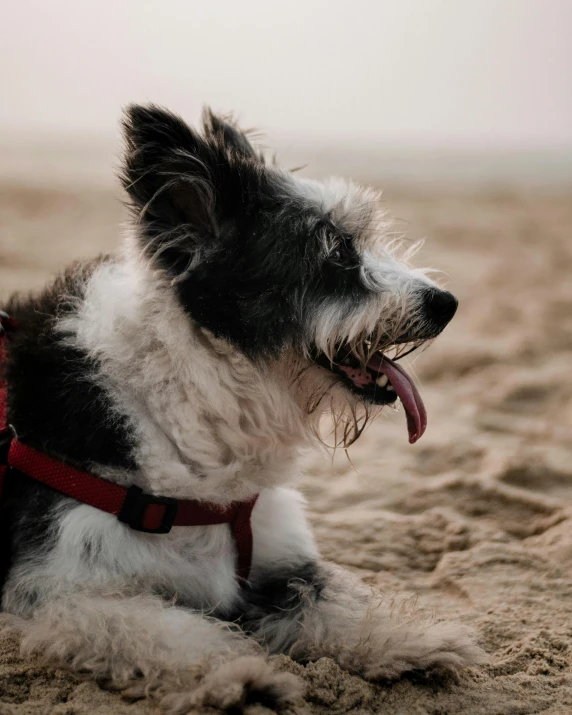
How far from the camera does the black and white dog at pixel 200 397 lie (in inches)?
101

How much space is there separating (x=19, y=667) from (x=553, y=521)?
2513 millimetres

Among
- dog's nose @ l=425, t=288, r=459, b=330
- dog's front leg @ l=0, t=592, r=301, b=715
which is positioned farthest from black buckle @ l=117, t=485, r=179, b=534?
dog's nose @ l=425, t=288, r=459, b=330

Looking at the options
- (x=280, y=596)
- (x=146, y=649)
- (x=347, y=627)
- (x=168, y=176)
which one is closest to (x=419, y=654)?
(x=347, y=627)

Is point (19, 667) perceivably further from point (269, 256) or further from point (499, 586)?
point (499, 586)

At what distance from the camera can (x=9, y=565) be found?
8.80 feet

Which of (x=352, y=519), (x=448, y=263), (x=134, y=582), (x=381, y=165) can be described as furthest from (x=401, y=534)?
(x=381, y=165)

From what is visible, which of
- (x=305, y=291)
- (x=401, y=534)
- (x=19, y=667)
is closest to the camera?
(x=19, y=667)

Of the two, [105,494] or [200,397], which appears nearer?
[105,494]

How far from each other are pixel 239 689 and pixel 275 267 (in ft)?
4.23

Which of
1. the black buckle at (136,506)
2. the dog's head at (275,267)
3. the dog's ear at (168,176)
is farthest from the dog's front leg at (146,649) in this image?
the dog's ear at (168,176)

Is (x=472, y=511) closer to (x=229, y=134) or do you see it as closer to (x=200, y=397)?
(x=200, y=397)

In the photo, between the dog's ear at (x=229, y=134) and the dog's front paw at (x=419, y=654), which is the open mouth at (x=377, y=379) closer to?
the dog's front paw at (x=419, y=654)

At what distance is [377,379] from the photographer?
9.61 feet

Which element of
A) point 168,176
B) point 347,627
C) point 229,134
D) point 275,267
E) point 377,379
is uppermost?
point 229,134
